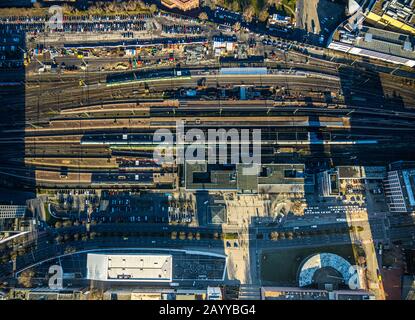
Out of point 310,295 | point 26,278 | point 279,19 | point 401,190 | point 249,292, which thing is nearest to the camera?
point 310,295

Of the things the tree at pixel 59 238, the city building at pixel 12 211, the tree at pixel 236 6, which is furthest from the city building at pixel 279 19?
the city building at pixel 12 211

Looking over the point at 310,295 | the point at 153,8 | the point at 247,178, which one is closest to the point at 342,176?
the point at 247,178

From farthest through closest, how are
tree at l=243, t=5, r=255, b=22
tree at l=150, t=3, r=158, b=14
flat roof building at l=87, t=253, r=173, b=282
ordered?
tree at l=243, t=5, r=255, b=22
tree at l=150, t=3, r=158, b=14
flat roof building at l=87, t=253, r=173, b=282

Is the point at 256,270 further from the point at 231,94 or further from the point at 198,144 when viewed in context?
the point at 231,94

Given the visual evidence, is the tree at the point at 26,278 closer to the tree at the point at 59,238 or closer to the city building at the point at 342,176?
the tree at the point at 59,238

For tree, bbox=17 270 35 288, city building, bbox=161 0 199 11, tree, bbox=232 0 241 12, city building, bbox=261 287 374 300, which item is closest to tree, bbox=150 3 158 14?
city building, bbox=161 0 199 11

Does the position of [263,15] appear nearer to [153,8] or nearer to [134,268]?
[153,8]

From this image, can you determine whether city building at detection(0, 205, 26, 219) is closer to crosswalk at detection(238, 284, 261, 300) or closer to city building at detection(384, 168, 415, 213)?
crosswalk at detection(238, 284, 261, 300)
